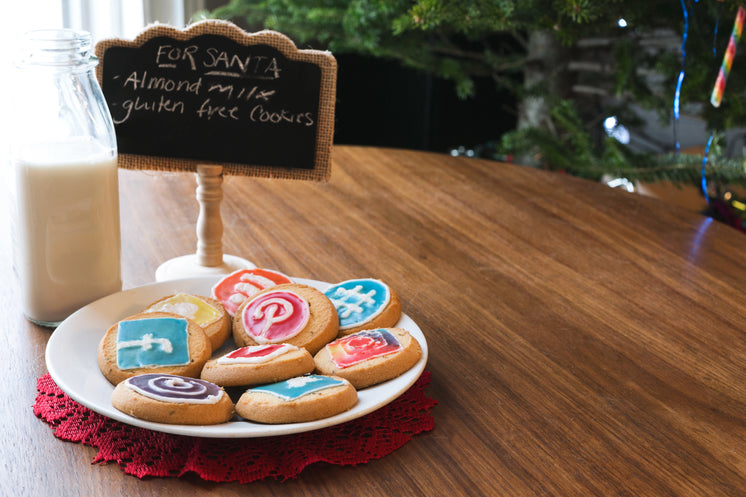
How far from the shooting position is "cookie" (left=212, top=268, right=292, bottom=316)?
75 centimetres

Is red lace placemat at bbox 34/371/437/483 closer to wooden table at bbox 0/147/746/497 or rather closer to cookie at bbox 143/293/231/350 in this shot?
wooden table at bbox 0/147/746/497

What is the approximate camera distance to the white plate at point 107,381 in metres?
0.54

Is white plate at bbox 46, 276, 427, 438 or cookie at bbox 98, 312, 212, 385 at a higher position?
cookie at bbox 98, 312, 212, 385

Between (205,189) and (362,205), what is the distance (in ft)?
1.22

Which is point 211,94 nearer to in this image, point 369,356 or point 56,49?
point 56,49

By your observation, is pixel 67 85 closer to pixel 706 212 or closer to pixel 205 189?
pixel 205 189

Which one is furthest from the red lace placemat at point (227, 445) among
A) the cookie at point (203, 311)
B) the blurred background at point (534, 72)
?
the blurred background at point (534, 72)

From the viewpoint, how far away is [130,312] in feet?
2.44

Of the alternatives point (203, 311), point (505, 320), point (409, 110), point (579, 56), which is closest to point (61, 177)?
point (203, 311)

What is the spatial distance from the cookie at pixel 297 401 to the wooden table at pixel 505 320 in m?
0.05

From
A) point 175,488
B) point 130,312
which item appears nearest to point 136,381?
point 175,488

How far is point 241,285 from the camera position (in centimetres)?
77

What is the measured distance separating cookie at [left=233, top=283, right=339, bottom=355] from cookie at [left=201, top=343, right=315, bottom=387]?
5 cm

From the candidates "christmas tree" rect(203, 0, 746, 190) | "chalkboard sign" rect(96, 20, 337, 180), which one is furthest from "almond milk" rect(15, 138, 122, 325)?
"christmas tree" rect(203, 0, 746, 190)
